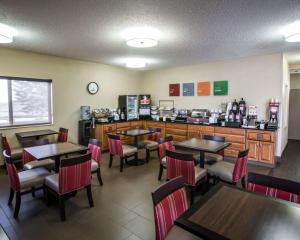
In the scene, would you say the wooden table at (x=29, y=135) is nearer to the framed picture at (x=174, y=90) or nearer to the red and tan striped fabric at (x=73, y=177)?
the red and tan striped fabric at (x=73, y=177)

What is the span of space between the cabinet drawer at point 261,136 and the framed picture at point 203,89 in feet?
5.71

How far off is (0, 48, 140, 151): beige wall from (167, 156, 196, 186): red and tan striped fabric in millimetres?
3603

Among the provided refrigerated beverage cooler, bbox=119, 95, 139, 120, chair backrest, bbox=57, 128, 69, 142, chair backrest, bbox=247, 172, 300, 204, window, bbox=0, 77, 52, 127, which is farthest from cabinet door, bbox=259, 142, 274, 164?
window, bbox=0, 77, 52, 127

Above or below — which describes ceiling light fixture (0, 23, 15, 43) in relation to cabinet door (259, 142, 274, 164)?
above

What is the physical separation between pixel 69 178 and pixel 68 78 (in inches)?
141

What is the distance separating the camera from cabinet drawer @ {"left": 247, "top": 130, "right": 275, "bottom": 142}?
4469mm

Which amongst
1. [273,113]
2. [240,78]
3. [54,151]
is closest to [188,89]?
[240,78]

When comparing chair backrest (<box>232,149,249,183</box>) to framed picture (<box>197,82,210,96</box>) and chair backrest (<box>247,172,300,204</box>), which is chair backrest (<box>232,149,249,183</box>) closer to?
chair backrest (<box>247,172,300,204</box>)

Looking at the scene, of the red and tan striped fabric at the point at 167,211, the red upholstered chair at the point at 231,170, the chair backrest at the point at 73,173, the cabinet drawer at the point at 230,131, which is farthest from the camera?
the cabinet drawer at the point at 230,131

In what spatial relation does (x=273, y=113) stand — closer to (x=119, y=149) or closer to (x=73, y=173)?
(x=119, y=149)

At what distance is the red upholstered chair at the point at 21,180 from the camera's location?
2604 mm

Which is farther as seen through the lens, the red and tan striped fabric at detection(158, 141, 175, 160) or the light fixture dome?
the red and tan striped fabric at detection(158, 141, 175, 160)

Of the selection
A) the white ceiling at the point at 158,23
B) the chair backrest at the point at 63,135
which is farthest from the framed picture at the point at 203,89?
the chair backrest at the point at 63,135

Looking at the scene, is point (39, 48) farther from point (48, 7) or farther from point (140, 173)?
point (140, 173)
